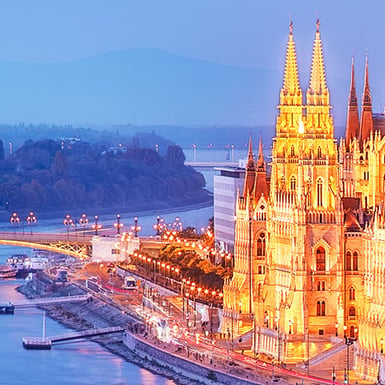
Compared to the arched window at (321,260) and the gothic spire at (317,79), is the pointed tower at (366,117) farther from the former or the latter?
the arched window at (321,260)

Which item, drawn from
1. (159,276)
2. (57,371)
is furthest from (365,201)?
(159,276)

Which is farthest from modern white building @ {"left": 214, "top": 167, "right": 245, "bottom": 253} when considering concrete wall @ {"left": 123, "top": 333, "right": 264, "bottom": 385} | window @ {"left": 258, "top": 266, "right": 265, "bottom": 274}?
window @ {"left": 258, "top": 266, "right": 265, "bottom": 274}

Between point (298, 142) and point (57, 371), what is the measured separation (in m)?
13.4

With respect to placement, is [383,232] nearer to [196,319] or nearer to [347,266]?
[347,266]

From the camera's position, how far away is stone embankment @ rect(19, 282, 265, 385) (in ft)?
252

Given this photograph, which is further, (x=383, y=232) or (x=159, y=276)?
(x=159, y=276)

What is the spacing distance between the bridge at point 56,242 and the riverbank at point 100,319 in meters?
5.22

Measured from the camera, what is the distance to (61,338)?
303 ft

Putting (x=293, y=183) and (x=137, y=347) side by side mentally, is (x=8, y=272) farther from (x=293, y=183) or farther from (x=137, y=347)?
(x=293, y=183)

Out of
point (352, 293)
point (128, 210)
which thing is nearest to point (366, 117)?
point (352, 293)

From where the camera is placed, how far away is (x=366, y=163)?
270 feet

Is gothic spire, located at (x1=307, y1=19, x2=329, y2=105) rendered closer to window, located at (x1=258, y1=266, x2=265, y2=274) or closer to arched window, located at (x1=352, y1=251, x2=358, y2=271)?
arched window, located at (x1=352, y1=251, x2=358, y2=271)

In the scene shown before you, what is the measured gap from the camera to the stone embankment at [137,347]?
7681 cm

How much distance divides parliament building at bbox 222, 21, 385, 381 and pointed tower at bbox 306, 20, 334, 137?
0.04 m
